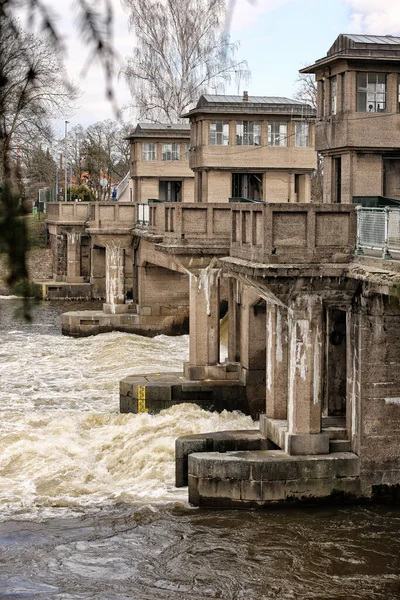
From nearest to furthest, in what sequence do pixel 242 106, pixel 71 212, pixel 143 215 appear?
pixel 242 106
pixel 143 215
pixel 71 212

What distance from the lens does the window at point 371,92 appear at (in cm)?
2592

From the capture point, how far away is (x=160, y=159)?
4812 cm

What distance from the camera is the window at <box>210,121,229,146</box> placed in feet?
128

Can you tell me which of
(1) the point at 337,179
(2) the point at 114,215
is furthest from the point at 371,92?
(2) the point at 114,215

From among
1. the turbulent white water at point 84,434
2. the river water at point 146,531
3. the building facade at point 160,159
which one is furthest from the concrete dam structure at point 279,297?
the building facade at point 160,159

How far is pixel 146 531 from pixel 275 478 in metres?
2.16

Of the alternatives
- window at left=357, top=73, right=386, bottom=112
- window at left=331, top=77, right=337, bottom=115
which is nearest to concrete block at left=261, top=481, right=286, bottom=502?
window at left=357, top=73, right=386, bottom=112

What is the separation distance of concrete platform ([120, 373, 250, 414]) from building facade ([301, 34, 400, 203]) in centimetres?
550

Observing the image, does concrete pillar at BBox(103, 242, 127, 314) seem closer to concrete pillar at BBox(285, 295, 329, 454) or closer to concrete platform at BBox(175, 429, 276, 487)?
concrete platform at BBox(175, 429, 276, 487)

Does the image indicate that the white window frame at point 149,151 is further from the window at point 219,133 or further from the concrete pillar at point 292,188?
the concrete pillar at point 292,188

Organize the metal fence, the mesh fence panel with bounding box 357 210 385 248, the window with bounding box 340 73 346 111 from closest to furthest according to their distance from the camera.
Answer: the mesh fence panel with bounding box 357 210 385 248 < the window with bounding box 340 73 346 111 < the metal fence

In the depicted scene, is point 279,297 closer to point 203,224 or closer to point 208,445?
point 208,445

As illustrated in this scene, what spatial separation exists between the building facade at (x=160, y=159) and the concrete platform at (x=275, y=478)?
31344 mm

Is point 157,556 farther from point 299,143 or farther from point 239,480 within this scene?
point 299,143
